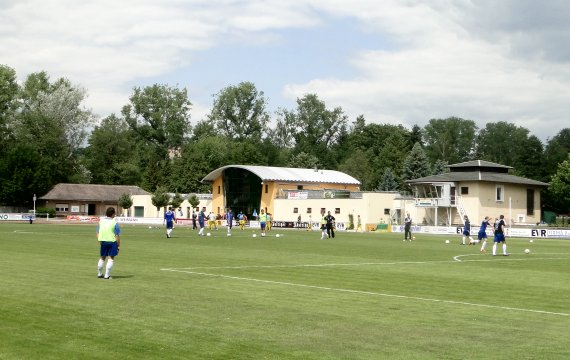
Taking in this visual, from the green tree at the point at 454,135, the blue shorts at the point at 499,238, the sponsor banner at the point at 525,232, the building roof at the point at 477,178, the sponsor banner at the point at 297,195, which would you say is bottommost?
the sponsor banner at the point at 525,232

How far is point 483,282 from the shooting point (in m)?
24.0

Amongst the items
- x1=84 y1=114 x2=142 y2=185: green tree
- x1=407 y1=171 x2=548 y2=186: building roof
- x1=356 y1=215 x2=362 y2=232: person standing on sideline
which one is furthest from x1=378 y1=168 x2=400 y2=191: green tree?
x1=84 y1=114 x2=142 y2=185: green tree

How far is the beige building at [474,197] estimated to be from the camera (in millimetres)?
94312

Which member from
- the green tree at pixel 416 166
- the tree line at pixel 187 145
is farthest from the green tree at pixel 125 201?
the green tree at pixel 416 166

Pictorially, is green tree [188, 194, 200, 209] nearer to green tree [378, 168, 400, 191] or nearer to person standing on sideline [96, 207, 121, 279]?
green tree [378, 168, 400, 191]

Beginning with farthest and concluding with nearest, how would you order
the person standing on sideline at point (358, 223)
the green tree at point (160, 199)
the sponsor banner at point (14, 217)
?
the green tree at point (160, 199)
the sponsor banner at point (14, 217)
the person standing on sideline at point (358, 223)

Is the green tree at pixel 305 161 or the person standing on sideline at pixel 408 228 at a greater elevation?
the green tree at pixel 305 161

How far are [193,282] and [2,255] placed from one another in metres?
12.4

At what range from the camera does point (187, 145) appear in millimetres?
144500

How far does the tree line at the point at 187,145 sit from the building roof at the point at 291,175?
8.78 m

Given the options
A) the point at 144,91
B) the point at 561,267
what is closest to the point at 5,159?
the point at 144,91

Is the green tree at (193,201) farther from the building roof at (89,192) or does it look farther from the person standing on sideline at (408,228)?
the person standing on sideline at (408,228)

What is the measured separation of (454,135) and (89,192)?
277 feet

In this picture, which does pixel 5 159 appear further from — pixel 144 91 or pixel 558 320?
pixel 558 320
